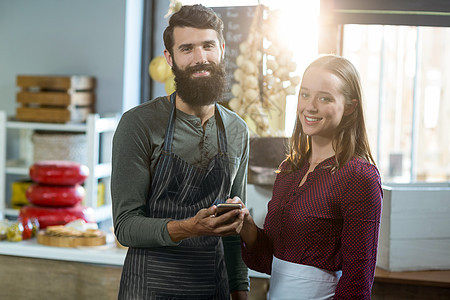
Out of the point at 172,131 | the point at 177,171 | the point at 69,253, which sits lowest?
the point at 69,253

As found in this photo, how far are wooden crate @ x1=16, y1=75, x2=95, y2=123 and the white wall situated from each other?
0.20m

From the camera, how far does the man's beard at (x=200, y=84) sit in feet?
4.91

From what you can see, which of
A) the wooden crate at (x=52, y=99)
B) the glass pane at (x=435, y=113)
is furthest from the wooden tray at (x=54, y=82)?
the glass pane at (x=435, y=113)

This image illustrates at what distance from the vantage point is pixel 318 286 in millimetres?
1396

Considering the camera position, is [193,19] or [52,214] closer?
[193,19]

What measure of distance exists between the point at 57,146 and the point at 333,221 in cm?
267

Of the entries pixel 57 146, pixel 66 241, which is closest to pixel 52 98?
pixel 57 146

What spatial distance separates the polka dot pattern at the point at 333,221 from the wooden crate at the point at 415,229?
0.65 m

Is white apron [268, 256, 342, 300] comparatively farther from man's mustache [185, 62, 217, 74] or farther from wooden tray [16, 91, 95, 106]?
wooden tray [16, 91, 95, 106]

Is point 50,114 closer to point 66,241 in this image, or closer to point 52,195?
point 52,195

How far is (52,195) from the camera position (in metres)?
2.56

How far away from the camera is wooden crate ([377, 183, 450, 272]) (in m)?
2.00

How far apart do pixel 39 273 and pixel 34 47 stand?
237cm

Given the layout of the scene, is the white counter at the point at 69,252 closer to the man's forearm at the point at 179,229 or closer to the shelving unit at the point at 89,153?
the man's forearm at the point at 179,229
